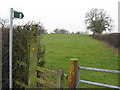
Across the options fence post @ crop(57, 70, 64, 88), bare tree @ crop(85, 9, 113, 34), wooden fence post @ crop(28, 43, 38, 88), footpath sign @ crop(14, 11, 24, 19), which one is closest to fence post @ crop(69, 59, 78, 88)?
fence post @ crop(57, 70, 64, 88)

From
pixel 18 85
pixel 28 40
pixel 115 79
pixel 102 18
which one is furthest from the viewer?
pixel 102 18

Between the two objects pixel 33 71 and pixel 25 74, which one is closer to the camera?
pixel 33 71

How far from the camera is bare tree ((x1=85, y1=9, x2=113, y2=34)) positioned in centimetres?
4622

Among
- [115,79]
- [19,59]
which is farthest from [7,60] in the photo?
[115,79]

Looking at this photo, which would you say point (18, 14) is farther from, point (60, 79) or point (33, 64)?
point (60, 79)

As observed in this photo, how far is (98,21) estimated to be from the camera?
47344mm

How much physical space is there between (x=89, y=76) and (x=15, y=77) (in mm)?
3334

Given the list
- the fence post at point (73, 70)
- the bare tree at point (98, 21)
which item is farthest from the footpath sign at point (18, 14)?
the bare tree at point (98, 21)

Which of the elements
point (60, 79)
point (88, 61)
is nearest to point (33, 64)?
point (60, 79)

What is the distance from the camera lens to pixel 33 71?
3227 millimetres

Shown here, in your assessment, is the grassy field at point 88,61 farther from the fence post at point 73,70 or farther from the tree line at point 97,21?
the tree line at point 97,21

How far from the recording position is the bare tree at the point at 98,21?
4622 cm

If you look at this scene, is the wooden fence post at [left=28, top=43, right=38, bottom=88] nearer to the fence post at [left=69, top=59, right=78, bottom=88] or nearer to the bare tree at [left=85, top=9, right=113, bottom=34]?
the fence post at [left=69, top=59, right=78, bottom=88]

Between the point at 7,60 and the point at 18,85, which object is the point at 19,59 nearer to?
the point at 7,60
